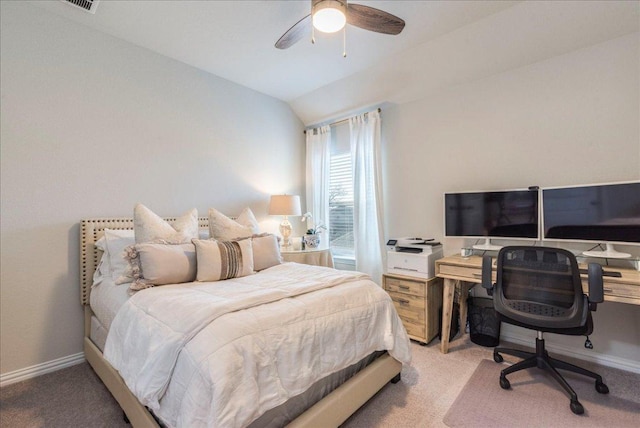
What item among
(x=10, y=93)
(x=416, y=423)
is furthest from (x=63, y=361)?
(x=416, y=423)

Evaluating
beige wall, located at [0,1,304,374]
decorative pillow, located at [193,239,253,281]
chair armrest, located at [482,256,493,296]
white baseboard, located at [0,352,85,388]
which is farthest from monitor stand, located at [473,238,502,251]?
white baseboard, located at [0,352,85,388]

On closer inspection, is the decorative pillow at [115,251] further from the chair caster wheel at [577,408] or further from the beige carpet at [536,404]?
the chair caster wheel at [577,408]

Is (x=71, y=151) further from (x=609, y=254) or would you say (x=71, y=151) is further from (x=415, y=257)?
(x=609, y=254)

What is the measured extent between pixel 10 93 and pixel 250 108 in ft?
6.85

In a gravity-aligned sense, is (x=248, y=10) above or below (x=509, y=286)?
above

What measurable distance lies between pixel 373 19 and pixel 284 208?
2.17 m

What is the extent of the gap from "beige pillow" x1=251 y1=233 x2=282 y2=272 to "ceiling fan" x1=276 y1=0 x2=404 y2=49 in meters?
1.54

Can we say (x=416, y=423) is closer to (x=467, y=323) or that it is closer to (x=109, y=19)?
(x=467, y=323)

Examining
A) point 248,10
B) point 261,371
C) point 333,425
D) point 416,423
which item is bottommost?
point 416,423

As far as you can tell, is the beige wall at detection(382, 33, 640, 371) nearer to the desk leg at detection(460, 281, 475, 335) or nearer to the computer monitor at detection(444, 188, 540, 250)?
the computer monitor at detection(444, 188, 540, 250)

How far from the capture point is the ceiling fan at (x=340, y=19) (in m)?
1.73

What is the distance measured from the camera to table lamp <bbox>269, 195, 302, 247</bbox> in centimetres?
354

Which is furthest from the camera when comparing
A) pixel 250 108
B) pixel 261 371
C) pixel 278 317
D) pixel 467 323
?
pixel 250 108

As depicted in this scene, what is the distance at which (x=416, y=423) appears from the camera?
1.67 metres
